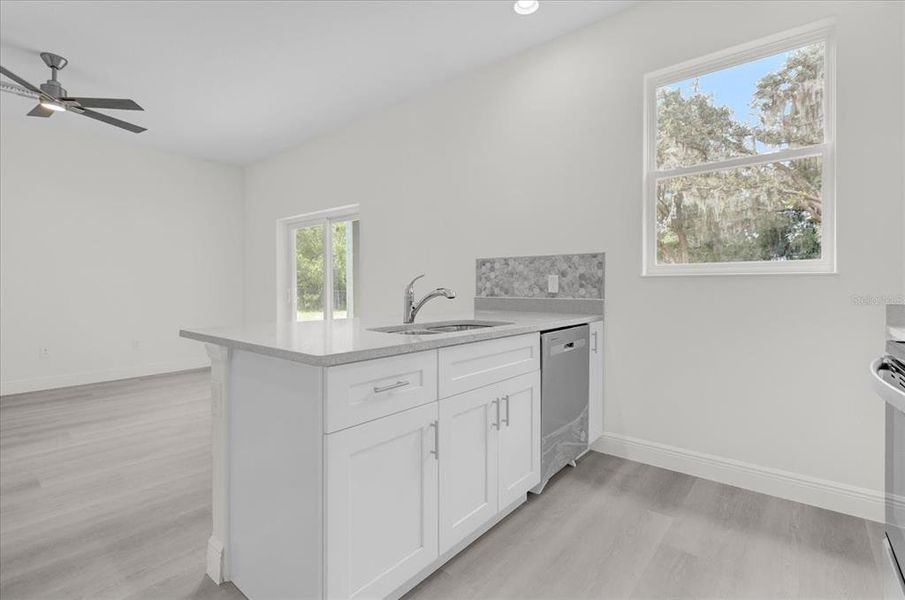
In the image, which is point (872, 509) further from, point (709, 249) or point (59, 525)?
point (59, 525)

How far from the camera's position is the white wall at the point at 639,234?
2.02 meters

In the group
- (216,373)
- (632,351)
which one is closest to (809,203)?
(632,351)

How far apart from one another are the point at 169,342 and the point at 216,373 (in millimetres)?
4761

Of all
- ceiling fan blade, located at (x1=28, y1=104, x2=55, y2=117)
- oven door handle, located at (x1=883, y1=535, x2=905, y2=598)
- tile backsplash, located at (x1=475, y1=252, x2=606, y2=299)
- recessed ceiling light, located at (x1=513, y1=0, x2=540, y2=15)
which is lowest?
oven door handle, located at (x1=883, y1=535, x2=905, y2=598)

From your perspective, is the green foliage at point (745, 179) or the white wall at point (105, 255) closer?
the green foliage at point (745, 179)

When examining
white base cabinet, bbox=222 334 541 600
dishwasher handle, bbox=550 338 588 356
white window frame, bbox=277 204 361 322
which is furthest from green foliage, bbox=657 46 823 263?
white window frame, bbox=277 204 361 322

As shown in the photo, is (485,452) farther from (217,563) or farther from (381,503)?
(217,563)

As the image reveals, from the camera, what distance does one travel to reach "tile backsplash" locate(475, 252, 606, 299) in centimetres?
285

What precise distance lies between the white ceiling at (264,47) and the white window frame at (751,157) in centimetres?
63

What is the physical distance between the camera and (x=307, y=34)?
2.93m

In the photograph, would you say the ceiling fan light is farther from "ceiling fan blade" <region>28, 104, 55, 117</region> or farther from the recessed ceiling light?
the recessed ceiling light

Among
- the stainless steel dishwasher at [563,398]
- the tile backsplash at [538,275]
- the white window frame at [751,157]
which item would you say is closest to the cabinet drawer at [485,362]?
the stainless steel dishwasher at [563,398]

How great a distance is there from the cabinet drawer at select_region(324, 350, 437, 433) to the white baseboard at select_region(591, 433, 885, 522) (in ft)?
5.68

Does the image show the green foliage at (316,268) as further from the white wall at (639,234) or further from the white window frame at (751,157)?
the white window frame at (751,157)
